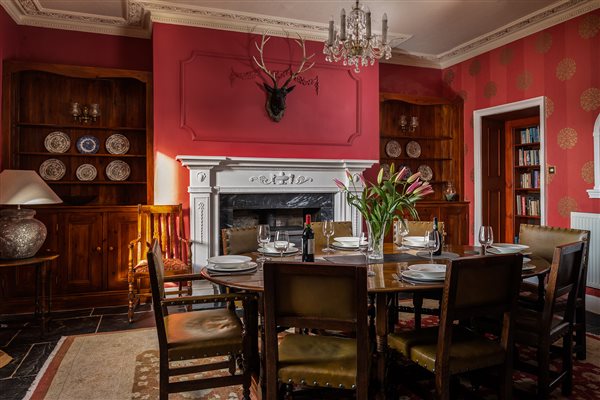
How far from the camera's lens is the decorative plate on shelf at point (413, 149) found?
18.5ft

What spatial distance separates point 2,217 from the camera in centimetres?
340

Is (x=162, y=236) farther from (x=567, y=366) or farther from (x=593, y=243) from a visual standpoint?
(x=593, y=243)

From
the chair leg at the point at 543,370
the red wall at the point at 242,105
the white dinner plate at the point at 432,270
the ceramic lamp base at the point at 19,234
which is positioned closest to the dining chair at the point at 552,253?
the chair leg at the point at 543,370

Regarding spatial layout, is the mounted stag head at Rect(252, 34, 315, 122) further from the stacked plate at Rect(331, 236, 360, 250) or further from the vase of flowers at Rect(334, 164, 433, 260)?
the vase of flowers at Rect(334, 164, 433, 260)

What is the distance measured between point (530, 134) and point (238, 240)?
4.48 metres

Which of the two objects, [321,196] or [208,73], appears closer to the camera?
[208,73]

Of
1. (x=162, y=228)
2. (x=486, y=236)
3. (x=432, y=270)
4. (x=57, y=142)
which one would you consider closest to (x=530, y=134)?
(x=486, y=236)

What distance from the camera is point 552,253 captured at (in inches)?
110

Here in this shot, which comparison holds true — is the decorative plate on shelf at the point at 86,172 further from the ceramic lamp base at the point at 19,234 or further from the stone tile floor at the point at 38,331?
the stone tile floor at the point at 38,331

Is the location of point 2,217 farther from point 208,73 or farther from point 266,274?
point 266,274

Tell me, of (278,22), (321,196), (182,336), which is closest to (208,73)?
(278,22)

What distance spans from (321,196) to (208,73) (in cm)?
173

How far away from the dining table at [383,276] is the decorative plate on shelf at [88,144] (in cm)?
280

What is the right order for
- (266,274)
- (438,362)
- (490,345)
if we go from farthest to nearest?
(490,345) → (438,362) → (266,274)
